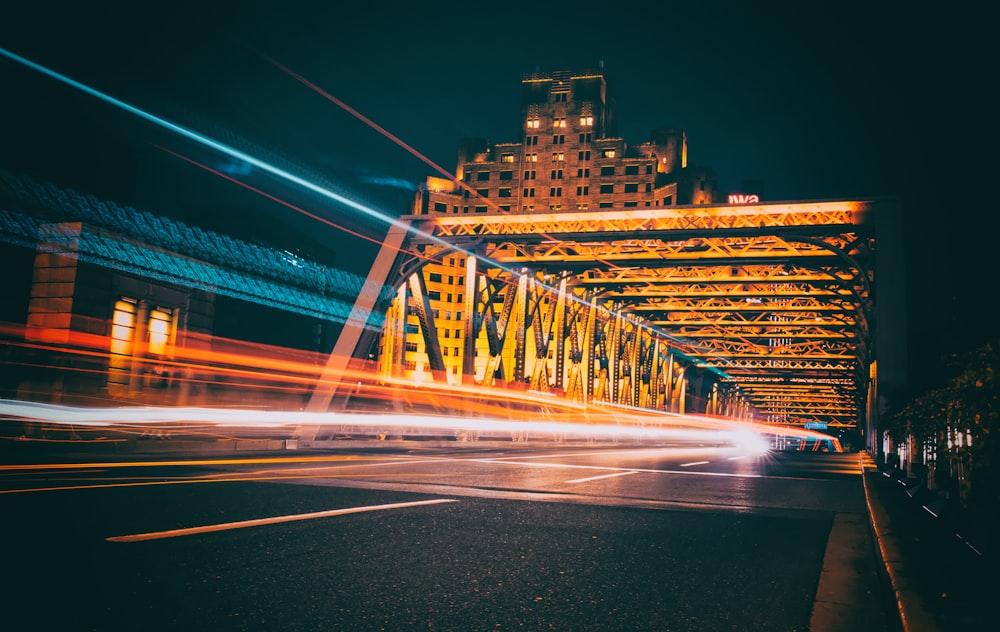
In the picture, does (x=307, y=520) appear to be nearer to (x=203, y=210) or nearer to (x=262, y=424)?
(x=262, y=424)

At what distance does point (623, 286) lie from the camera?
1794 inches

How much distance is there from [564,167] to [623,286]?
198ft

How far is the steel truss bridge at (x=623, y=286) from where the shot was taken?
25438 millimetres

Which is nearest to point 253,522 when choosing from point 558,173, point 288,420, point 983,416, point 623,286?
point 983,416

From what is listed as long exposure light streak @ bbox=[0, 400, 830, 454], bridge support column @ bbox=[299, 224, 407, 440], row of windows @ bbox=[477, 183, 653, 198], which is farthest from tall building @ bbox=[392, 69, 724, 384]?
bridge support column @ bbox=[299, 224, 407, 440]

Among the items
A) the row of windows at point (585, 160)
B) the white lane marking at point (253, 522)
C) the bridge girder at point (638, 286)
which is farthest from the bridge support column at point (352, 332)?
the row of windows at point (585, 160)

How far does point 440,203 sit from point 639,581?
10567 centimetres

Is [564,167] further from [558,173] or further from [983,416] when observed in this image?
[983,416]

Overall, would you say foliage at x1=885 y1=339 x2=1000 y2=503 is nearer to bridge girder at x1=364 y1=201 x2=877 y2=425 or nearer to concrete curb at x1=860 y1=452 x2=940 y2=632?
concrete curb at x1=860 y1=452 x2=940 y2=632

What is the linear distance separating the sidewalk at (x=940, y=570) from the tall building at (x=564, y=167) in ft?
308

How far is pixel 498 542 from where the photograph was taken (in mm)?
4977

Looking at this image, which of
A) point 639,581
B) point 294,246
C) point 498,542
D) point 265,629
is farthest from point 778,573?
point 294,246

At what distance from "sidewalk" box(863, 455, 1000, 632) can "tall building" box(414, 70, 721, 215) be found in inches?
3701

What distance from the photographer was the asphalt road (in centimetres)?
313
